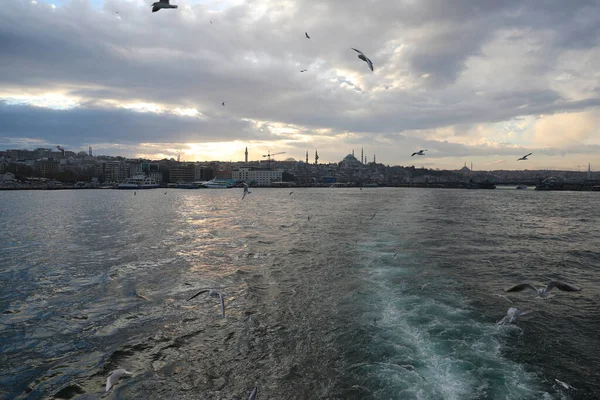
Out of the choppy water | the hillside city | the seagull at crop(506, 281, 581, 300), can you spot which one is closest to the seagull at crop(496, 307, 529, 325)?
the choppy water

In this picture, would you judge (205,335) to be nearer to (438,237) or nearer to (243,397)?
(243,397)

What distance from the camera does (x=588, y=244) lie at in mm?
15828

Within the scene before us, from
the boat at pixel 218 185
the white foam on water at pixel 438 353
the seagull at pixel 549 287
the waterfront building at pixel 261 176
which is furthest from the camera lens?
the waterfront building at pixel 261 176

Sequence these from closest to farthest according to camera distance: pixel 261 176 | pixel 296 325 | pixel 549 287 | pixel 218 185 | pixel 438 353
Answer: pixel 438 353, pixel 549 287, pixel 296 325, pixel 218 185, pixel 261 176

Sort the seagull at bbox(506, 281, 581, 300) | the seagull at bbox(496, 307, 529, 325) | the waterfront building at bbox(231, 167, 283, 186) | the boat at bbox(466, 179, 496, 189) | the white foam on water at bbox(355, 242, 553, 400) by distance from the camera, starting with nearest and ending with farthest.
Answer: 1. the white foam on water at bbox(355, 242, 553, 400)
2. the seagull at bbox(506, 281, 581, 300)
3. the seagull at bbox(496, 307, 529, 325)
4. the boat at bbox(466, 179, 496, 189)
5. the waterfront building at bbox(231, 167, 283, 186)

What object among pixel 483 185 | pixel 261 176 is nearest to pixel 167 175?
pixel 261 176

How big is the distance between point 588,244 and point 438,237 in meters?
6.61

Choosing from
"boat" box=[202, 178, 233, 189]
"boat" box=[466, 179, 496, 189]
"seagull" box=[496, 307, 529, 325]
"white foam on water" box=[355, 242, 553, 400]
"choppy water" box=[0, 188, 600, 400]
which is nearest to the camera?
"white foam on water" box=[355, 242, 553, 400]

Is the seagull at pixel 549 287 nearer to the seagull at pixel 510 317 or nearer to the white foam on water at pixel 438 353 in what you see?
the seagull at pixel 510 317

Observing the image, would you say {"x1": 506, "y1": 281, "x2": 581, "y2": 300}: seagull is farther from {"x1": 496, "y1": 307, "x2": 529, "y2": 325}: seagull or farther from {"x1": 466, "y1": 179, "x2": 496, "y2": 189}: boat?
{"x1": 466, "y1": 179, "x2": 496, "y2": 189}: boat

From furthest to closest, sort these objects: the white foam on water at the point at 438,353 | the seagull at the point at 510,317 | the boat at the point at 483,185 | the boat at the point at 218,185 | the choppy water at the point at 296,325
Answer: the boat at the point at 218,185, the boat at the point at 483,185, the seagull at the point at 510,317, the choppy water at the point at 296,325, the white foam on water at the point at 438,353

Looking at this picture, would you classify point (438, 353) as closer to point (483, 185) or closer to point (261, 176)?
point (483, 185)

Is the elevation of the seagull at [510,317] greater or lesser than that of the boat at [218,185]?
lesser

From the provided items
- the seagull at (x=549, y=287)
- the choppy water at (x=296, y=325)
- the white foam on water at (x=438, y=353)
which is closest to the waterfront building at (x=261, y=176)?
the choppy water at (x=296, y=325)
